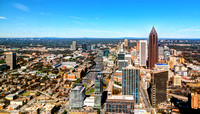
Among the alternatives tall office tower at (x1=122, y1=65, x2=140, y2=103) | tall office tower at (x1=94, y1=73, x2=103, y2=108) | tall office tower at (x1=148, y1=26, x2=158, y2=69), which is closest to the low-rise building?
tall office tower at (x1=94, y1=73, x2=103, y2=108)

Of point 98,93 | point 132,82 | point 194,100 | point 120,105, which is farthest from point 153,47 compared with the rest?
point 120,105

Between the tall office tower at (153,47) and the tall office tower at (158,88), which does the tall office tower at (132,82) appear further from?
the tall office tower at (153,47)

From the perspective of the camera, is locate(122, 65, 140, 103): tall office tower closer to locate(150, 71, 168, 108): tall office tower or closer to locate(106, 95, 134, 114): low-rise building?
locate(150, 71, 168, 108): tall office tower

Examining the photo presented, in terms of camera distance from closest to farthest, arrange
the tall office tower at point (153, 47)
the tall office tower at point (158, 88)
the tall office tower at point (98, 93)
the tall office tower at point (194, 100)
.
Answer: the tall office tower at point (194, 100) → the tall office tower at point (98, 93) → the tall office tower at point (158, 88) → the tall office tower at point (153, 47)

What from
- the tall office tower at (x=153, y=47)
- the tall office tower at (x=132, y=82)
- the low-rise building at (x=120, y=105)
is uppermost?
the tall office tower at (x=153, y=47)

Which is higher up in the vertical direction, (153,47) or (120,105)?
(153,47)

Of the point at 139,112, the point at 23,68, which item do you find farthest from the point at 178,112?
the point at 23,68

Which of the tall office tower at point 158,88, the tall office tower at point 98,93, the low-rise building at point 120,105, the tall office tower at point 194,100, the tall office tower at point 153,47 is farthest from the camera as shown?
the tall office tower at point 153,47

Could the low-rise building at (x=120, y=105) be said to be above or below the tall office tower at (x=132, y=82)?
below

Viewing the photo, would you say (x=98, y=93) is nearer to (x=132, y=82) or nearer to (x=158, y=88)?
(x=132, y=82)

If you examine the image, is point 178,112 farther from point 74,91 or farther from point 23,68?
point 23,68

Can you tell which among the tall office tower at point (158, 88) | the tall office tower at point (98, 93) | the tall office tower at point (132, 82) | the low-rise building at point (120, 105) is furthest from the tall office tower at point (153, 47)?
the low-rise building at point (120, 105)
